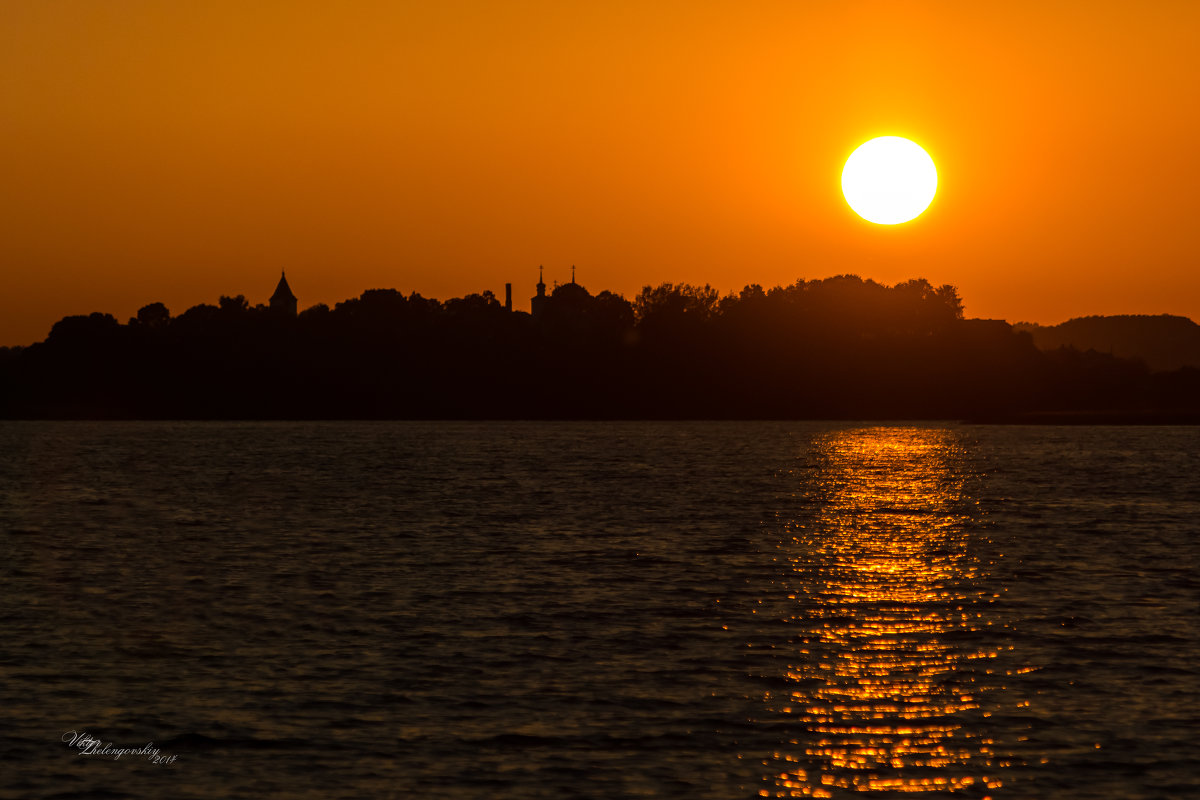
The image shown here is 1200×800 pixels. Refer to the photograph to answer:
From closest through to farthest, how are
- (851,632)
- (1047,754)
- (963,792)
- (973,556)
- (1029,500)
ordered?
(963,792), (1047,754), (851,632), (973,556), (1029,500)

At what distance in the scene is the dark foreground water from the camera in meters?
20.0

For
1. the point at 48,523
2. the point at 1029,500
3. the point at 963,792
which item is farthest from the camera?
the point at 1029,500

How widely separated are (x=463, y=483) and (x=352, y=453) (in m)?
54.7

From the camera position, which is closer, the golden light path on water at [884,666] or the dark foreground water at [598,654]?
the golden light path on water at [884,666]

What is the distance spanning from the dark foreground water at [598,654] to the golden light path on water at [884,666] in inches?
3.4

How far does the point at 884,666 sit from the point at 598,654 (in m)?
5.26

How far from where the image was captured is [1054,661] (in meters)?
27.3

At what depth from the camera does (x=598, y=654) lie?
2805 cm

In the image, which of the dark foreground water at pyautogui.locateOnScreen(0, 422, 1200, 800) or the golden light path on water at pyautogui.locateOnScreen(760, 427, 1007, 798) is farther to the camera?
the dark foreground water at pyautogui.locateOnScreen(0, 422, 1200, 800)

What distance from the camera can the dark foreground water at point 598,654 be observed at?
20031 mm

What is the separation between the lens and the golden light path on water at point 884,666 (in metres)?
19.9

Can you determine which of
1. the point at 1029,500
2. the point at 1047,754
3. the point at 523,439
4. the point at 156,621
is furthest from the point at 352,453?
the point at 1047,754

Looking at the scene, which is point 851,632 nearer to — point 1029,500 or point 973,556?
point 973,556

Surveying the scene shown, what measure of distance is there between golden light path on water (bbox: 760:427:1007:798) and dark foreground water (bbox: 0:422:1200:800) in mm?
85
